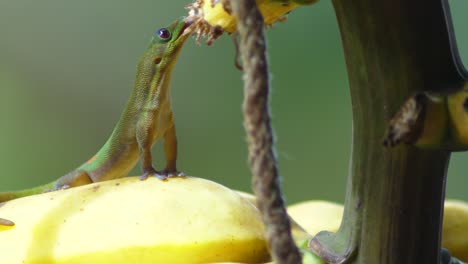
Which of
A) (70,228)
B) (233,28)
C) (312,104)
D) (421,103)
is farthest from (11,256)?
(312,104)

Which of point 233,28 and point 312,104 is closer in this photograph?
point 233,28

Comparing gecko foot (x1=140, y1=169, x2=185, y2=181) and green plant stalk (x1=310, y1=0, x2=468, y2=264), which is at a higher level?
green plant stalk (x1=310, y1=0, x2=468, y2=264)

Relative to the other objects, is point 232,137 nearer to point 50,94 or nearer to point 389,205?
point 50,94

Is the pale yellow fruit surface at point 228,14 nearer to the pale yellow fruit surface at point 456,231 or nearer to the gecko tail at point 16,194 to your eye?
the pale yellow fruit surface at point 456,231

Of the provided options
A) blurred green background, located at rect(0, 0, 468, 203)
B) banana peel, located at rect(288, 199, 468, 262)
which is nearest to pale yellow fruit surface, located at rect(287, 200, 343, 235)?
banana peel, located at rect(288, 199, 468, 262)

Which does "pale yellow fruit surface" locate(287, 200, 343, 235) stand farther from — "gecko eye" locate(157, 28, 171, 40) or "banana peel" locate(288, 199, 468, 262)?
"gecko eye" locate(157, 28, 171, 40)

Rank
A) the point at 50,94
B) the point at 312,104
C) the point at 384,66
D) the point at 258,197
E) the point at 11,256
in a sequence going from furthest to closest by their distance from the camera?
the point at 312,104 → the point at 50,94 → the point at 11,256 → the point at 384,66 → the point at 258,197

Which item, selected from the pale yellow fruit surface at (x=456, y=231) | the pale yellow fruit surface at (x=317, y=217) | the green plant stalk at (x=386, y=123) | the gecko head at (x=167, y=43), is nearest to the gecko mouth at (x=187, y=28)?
the gecko head at (x=167, y=43)
